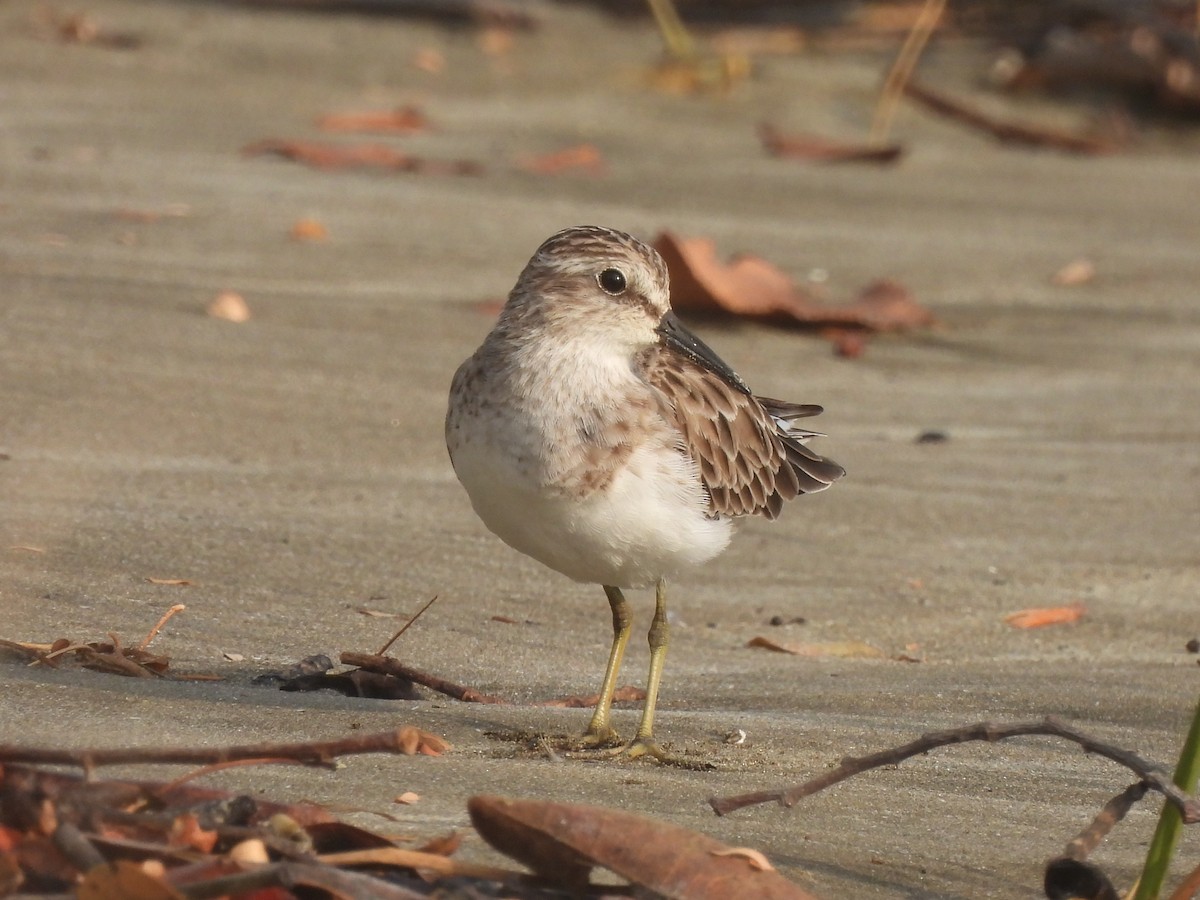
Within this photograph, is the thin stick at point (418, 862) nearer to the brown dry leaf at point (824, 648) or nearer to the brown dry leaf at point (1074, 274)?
the brown dry leaf at point (824, 648)

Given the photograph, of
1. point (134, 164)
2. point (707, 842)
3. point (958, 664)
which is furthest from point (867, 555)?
point (134, 164)

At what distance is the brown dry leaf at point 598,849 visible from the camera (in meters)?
2.80

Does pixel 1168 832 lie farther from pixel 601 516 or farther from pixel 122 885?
pixel 601 516

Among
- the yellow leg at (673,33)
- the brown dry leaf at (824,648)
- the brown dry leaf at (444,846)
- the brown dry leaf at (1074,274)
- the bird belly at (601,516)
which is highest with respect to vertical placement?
the yellow leg at (673,33)

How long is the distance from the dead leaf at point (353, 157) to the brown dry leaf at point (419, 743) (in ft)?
20.9

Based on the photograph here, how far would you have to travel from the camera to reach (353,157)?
390 inches

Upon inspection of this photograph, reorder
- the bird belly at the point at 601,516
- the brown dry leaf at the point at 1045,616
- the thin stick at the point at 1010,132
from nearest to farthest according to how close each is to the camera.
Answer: the bird belly at the point at 601,516 < the brown dry leaf at the point at 1045,616 < the thin stick at the point at 1010,132

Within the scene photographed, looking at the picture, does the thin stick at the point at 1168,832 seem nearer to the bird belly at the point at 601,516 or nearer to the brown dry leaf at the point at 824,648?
the bird belly at the point at 601,516

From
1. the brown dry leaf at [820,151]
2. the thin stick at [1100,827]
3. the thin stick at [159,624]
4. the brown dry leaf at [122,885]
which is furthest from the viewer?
the brown dry leaf at [820,151]

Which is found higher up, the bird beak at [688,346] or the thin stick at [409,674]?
the bird beak at [688,346]

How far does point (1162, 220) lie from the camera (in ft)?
34.9

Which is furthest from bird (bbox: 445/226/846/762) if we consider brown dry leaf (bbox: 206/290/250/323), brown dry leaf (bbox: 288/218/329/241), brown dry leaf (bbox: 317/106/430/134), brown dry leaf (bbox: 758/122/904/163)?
brown dry leaf (bbox: 758/122/904/163)

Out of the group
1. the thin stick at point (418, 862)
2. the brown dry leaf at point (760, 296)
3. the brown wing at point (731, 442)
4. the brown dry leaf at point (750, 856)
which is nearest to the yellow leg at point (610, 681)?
the brown wing at point (731, 442)

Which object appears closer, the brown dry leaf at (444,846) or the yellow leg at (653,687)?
the brown dry leaf at (444,846)
